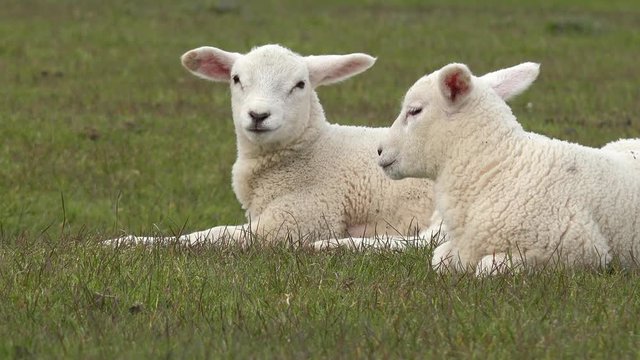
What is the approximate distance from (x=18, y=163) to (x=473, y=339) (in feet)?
27.2

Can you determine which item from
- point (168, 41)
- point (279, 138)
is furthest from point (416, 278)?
point (168, 41)

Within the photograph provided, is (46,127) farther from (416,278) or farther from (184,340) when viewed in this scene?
(184,340)

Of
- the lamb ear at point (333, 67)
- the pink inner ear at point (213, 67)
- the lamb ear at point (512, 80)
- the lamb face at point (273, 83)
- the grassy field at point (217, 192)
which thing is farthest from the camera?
the pink inner ear at point (213, 67)

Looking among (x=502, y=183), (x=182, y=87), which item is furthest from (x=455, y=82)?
(x=182, y=87)

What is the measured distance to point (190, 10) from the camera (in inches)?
1130

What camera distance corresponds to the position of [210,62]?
32.0 ft

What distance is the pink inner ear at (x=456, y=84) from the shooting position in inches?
278

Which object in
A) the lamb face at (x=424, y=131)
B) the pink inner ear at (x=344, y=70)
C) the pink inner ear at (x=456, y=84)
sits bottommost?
the pink inner ear at (x=344, y=70)

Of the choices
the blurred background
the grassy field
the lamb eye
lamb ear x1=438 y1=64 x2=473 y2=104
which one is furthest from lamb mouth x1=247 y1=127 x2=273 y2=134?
lamb ear x1=438 y1=64 x2=473 y2=104

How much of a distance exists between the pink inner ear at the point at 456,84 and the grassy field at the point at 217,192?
0.88 m

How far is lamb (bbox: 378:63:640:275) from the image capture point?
6824mm

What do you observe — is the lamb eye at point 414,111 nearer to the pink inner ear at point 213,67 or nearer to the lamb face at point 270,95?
the lamb face at point 270,95

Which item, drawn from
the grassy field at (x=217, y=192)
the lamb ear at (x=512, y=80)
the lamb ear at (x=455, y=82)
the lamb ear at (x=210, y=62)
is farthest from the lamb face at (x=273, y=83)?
the lamb ear at (x=455, y=82)

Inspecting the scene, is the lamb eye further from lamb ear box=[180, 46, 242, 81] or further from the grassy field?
lamb ear box=[180, 46, 242, 81]
